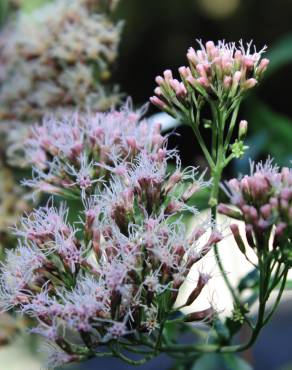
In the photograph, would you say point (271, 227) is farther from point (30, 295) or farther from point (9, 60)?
point (9, 60)

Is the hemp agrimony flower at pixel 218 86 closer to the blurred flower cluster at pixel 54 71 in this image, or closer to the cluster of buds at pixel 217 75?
the cluster of buds at pixel 217 75

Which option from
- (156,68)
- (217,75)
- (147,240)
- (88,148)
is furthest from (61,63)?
(156,68)

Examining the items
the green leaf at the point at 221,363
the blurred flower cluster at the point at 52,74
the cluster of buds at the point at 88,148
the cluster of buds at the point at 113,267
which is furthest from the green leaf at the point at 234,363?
the blurred flower cluster at the point at 52,74

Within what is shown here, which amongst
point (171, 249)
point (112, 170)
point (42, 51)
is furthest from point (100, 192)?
point (42, 51)

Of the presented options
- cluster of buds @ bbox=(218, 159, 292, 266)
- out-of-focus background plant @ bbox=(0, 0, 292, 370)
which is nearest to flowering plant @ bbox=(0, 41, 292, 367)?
cluster of buds @ bbox=(218, 159, 292, 266)

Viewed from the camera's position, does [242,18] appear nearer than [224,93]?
No
